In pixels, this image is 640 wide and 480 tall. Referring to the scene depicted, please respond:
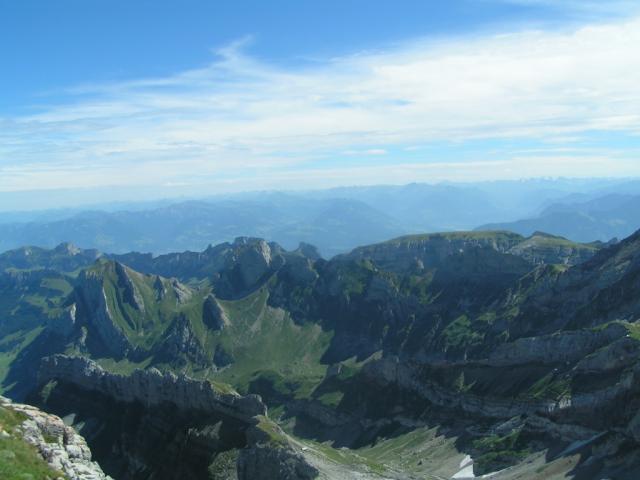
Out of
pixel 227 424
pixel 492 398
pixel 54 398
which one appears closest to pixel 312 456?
pixel 227 424

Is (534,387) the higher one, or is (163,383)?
(163,383)

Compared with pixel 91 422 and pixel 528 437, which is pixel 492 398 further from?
pixel 91 422

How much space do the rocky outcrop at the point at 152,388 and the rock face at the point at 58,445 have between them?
68.6 meters

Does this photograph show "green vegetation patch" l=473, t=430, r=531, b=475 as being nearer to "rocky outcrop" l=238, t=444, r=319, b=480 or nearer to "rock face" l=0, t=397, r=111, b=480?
"rocky outcrop" l=238, t=444, r=319, b=480

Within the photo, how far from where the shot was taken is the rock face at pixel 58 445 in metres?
44.6

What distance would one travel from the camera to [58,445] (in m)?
49.8

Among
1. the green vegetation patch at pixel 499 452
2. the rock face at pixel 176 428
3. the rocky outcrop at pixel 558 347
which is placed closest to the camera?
the rock face at pixel 176 428

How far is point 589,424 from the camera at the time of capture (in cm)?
12581

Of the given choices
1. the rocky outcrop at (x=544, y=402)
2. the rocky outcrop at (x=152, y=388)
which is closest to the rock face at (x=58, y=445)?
the rocky outcrop at (x=152, y=388)

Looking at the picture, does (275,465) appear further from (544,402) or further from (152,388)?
(544,402)

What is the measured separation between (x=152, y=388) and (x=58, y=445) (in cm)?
10301

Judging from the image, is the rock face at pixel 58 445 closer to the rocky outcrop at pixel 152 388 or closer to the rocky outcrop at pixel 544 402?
the rocky outcrop at pixel 152 388

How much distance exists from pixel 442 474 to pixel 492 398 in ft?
129

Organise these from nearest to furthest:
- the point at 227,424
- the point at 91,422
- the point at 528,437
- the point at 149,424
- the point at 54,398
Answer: the point at 227,424 → the point at 528,437 → the point at 149,424 → the point at 91,422 → the point at 54,398
